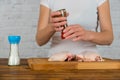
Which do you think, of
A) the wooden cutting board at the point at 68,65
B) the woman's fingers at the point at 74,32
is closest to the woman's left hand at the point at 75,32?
the woman's fingers at the point at 74,32

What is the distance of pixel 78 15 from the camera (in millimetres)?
1466

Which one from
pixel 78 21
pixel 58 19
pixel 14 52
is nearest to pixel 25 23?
pixel 78 21

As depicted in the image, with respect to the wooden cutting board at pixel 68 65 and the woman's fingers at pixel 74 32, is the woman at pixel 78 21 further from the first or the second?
the wooden cutting board at pixel 68 65

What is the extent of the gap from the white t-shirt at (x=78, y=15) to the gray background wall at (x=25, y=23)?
988mm

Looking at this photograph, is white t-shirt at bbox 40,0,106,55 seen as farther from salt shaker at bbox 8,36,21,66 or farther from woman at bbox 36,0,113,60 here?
salt shaker at bbox 8,36,21,66

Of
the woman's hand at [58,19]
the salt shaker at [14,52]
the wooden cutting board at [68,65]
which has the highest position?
the woman's hand at [58,19]

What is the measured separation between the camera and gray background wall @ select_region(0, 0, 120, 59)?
2.46m

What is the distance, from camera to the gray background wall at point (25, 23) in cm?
246

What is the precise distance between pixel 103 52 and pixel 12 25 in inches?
32.7

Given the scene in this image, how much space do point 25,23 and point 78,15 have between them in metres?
1.08

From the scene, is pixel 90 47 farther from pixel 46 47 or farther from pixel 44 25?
pixel 46 47

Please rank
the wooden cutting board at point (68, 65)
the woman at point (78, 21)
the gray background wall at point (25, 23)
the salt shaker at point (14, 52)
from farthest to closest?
the gray background wall at point (25, 23) → the woman at point (78, 21) → the salt shaker at point (14, 52) → the wooden cutting board at point (68, 65)

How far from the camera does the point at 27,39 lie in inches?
97.4

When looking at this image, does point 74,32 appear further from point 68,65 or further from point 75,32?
A: point 68,65
